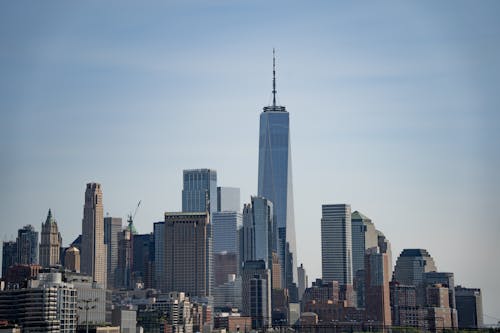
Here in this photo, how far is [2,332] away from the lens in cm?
17688

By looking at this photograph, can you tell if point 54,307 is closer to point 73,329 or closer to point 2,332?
point 73,329

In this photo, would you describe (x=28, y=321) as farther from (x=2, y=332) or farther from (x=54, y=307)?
(x=2, y=332)

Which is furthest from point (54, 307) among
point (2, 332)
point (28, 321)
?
point (2, 332)

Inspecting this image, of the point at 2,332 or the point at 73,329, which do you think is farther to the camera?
the point at 73,329

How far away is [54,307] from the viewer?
200 metres

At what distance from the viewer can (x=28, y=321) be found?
19838 cm

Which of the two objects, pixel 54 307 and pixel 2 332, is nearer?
pixel 2 332

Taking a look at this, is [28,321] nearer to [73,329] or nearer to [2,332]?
[73,329]

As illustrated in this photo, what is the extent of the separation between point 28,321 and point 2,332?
21537mm

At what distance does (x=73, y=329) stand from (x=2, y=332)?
23.1 m

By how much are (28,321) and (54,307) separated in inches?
203
